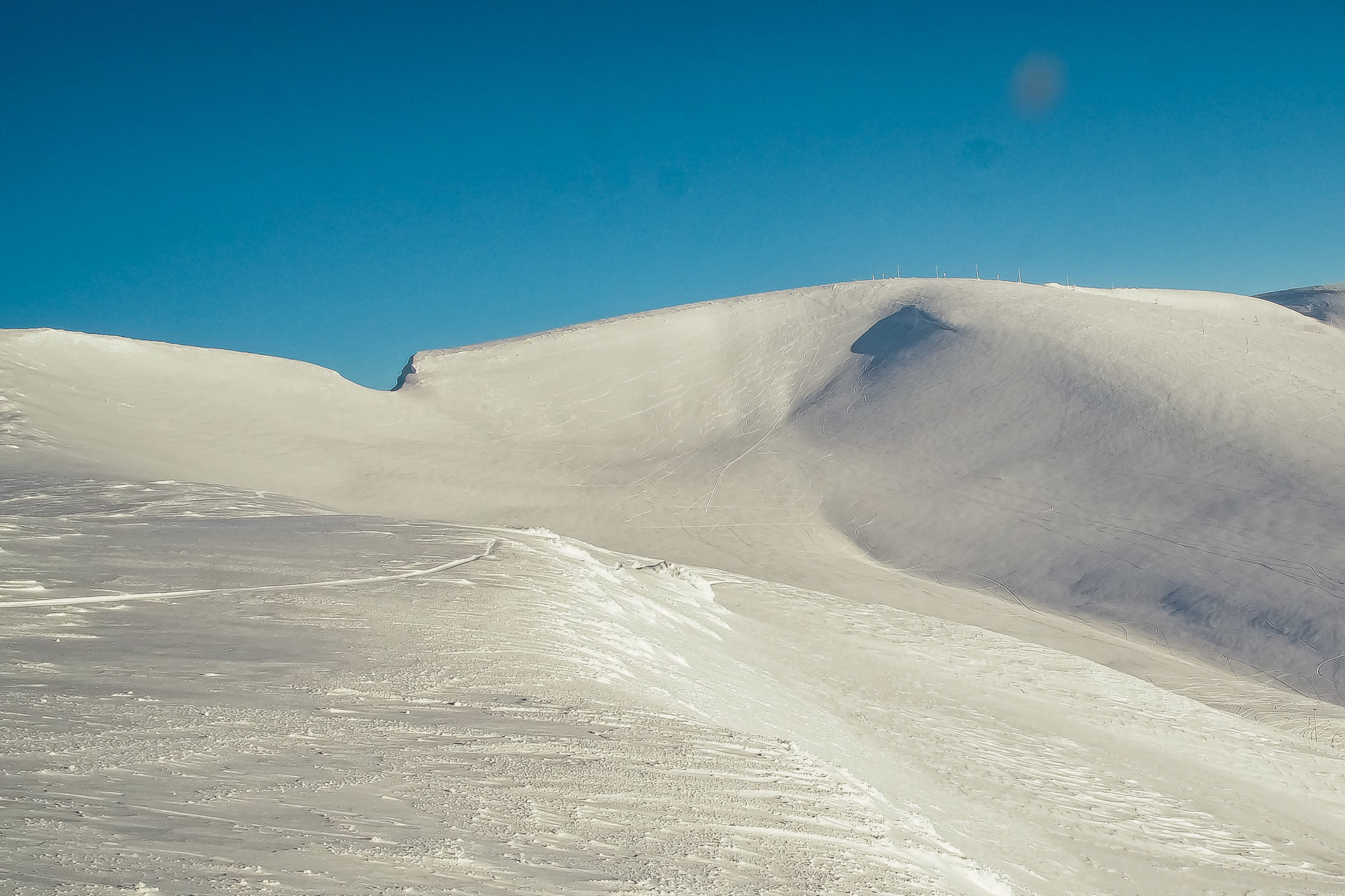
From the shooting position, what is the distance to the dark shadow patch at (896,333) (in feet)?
109

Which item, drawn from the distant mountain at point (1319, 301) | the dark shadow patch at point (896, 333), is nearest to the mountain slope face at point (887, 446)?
the dark shadow patch at point (896, 333)

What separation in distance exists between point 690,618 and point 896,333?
25740mm

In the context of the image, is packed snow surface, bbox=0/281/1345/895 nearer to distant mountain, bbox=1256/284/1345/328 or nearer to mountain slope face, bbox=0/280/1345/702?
mountain slope face, bbox=0/280/1345/702

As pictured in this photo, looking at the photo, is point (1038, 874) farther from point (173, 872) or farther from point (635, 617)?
point (173, 872)

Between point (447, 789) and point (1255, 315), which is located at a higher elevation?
point (1255, 315)

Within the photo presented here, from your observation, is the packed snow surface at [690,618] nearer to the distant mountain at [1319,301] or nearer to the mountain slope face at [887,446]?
the mountain slope face at [887,446]

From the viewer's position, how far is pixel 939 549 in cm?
2162

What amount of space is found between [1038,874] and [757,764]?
267cm

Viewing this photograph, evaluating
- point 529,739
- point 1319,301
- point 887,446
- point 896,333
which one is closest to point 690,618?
point 529,739

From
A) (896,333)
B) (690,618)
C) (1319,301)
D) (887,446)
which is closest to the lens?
(690,618)

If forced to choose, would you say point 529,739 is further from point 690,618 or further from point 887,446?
point 887,446

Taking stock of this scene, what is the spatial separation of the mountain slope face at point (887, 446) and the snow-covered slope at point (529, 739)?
517 cm

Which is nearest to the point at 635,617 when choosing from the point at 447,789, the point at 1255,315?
the point at 447,789

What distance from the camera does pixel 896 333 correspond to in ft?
113
